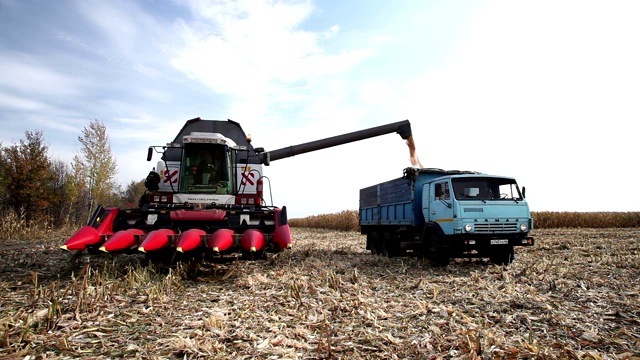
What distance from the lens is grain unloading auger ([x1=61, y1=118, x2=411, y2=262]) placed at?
26.1 feet

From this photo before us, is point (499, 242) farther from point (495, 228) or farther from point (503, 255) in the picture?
point (503, 255)

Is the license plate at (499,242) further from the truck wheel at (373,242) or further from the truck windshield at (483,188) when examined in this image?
the truck wheel at (373,242)

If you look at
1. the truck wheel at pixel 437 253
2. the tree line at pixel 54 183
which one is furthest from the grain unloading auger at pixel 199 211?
the tree line at pixel 54 183

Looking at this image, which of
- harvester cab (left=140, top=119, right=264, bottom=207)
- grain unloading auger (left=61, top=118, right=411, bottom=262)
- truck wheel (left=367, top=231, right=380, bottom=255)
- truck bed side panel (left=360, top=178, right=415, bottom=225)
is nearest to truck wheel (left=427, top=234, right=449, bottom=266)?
truck bed side panel (left=360, top=178, right=415, bottom=225)

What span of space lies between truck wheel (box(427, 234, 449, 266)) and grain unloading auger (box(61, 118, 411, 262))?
14.4 ft

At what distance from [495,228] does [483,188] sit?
47.1 inches

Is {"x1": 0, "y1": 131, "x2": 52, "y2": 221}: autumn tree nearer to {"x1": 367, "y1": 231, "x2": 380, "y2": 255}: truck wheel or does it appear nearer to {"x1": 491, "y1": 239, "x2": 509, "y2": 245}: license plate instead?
{"x1": 367, "y1": 231, "x2": 380, "y2": 255}: truck wheel

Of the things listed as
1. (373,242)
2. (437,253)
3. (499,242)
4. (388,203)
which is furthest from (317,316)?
(373,242)

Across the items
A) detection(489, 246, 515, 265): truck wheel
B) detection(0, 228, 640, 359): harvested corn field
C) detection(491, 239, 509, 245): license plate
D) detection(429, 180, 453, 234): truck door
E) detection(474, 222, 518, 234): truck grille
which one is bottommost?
detection(0, 228, 640, 359): harvested corn field

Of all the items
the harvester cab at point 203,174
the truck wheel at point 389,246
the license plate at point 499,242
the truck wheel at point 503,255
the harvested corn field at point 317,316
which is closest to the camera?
the harvested corn field at point 317,316

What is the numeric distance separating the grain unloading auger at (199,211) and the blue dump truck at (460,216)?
452cm

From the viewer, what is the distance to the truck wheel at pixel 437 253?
36.1ft

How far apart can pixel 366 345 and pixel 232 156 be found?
284 inches

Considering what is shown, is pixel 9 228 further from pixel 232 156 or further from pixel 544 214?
pixel 544 214
